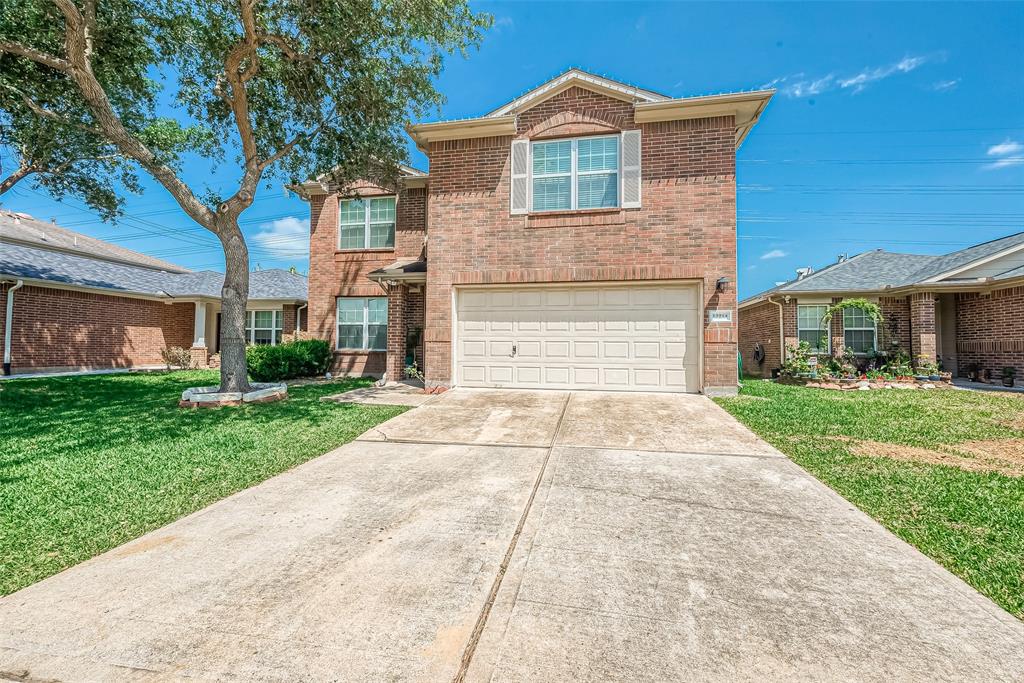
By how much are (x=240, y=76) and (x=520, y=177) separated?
5.83 meters

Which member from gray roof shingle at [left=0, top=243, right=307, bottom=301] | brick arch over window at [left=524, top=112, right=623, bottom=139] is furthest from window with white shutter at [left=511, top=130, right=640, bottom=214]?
gray roof shingle at [left=0, top=243, right=307, bottom=301]

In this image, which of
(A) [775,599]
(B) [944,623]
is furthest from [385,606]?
(B) [944,623]

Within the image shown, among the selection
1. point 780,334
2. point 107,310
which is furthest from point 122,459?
point 780,334

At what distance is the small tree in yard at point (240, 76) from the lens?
26.9ft

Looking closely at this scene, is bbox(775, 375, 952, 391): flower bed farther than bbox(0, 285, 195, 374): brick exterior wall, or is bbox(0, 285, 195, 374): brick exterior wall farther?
bbox(0, 285, 195, 374): brick exterior wall

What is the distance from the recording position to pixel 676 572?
2.50 meters

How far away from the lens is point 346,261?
552 inches

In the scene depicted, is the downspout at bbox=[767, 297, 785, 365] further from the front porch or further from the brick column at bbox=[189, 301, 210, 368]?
the brick column at bbox=[189, 301, 210, 368]

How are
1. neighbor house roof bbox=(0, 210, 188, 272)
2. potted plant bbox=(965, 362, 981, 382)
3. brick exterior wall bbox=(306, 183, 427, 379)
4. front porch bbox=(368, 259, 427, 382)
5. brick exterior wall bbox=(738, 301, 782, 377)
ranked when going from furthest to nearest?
neighbor house roof bbox=(0, 210, 188, 272) < brick exterior wall bbox=(738, 301, 782, 377) < brick exterior wall bbox=(306, 183, 427, 379) < potted plant bbox=(965, 362, 981, 382) < front porch bbox=(368, 259, 427, 382)

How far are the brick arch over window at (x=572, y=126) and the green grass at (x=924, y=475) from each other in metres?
6.08

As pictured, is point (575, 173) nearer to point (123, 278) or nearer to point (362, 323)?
point (362, 323)

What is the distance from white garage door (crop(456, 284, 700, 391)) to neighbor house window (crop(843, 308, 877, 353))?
335 inches

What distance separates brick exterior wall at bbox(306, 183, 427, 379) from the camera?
44.8 ft

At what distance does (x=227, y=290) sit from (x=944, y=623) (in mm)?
10369
